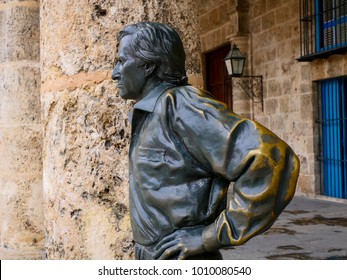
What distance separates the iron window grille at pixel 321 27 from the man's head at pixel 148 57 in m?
7.80

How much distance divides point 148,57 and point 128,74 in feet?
0.29

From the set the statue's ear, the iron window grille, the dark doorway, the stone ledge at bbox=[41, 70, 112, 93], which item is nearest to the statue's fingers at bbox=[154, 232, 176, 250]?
the statue's ear

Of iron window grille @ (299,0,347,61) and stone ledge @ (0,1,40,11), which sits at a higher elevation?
iron window grille @ (299,0,347,61)

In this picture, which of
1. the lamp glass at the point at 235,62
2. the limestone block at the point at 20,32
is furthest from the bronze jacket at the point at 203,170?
the lamp glass at the point at 235,62

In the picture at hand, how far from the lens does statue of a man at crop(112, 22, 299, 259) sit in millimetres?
1501

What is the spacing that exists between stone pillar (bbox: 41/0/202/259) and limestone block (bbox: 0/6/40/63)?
1666 millimetres

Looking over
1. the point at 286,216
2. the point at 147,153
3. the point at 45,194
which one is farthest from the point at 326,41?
the point at 147,153

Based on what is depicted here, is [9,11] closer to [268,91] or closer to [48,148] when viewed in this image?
[48,148]

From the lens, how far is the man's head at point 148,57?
1.70 meters

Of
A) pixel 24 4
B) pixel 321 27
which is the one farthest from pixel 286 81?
pixel 24 4

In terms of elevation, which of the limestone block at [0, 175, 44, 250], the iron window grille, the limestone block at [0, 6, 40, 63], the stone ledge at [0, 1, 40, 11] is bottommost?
the limestone block at [0, 175, 44, 250]

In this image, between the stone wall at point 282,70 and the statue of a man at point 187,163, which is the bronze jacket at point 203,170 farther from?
the stone wall at point 282,70

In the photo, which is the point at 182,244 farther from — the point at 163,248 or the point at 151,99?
the point at 151,99

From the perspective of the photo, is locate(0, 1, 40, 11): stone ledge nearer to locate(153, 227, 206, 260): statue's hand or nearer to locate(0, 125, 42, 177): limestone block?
locate(0, 125, 42, 177): limestone block
